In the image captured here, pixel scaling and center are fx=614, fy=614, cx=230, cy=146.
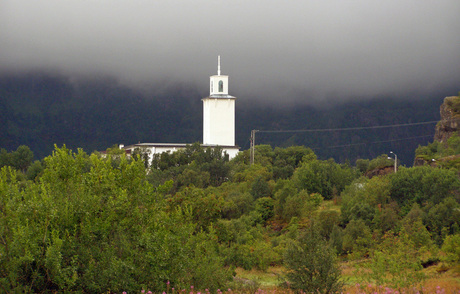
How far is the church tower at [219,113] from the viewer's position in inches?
3209

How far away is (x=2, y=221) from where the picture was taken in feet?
39.6

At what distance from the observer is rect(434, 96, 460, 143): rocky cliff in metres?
64.2

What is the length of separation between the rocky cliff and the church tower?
1084 inches

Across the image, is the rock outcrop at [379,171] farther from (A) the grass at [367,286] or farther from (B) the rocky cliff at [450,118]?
(A) the grass at [367,286]

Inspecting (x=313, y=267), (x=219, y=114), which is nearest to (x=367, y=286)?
(x=313, y=267)

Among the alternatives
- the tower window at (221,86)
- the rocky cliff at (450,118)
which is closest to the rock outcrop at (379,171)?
the rocky cliff at (450,118)

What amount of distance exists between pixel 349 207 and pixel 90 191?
32.5 metres

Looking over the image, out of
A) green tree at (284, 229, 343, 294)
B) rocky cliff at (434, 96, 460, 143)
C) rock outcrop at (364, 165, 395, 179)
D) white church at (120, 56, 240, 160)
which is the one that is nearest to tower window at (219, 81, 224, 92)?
white church at (120, 56, 240, 160)

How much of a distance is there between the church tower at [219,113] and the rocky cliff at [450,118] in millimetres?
27544

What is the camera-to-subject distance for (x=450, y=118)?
6494cm

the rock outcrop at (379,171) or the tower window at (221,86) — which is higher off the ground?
the tower window at (221,86)

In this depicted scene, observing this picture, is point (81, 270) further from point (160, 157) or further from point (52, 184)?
point (160, 157)

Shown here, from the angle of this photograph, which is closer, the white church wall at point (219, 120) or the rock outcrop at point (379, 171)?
the rock outcrop at point (379, 171)

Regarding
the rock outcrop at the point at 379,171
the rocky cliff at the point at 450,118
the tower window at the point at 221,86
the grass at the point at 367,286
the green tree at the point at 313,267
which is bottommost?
the grass at the point at 367,286
